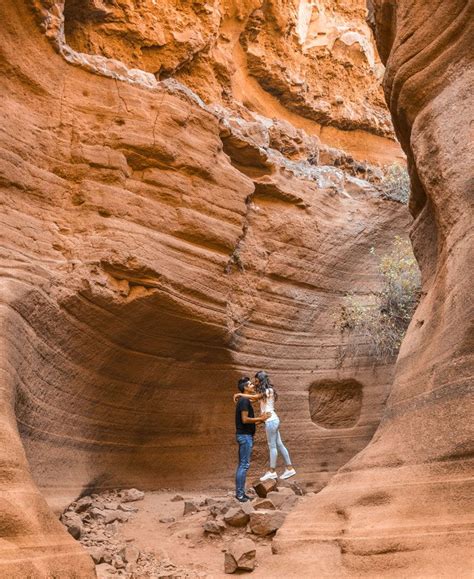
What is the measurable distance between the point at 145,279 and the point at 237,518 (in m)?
3.73

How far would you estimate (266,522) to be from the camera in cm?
674

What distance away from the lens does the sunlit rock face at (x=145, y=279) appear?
8117 mm

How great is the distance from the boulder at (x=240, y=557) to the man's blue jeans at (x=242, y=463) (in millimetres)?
2063

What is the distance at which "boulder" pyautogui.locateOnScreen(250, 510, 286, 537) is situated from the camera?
6719 mm

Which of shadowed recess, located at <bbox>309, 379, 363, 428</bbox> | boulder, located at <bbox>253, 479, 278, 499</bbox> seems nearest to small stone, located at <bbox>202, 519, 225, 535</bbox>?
boulder, located at <bbox>253, 479, 278, 499</bbox>

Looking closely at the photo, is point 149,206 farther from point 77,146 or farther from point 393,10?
point 393,10

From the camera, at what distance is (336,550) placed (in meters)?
5.29

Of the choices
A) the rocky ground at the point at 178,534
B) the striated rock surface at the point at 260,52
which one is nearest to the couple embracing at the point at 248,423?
the rocky ground at the point at 178,534

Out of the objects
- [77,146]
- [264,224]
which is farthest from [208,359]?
[77,146]

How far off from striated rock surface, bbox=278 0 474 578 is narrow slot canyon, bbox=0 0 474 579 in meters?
0.02

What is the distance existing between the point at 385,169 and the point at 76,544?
13778mm

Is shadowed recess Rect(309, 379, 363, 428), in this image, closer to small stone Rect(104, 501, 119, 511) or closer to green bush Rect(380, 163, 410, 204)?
green bush Rect(380, 163, 410, 204)

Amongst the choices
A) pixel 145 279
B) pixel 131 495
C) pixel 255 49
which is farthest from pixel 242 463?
pixel 255 49

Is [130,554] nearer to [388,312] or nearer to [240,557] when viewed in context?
[240,557]
